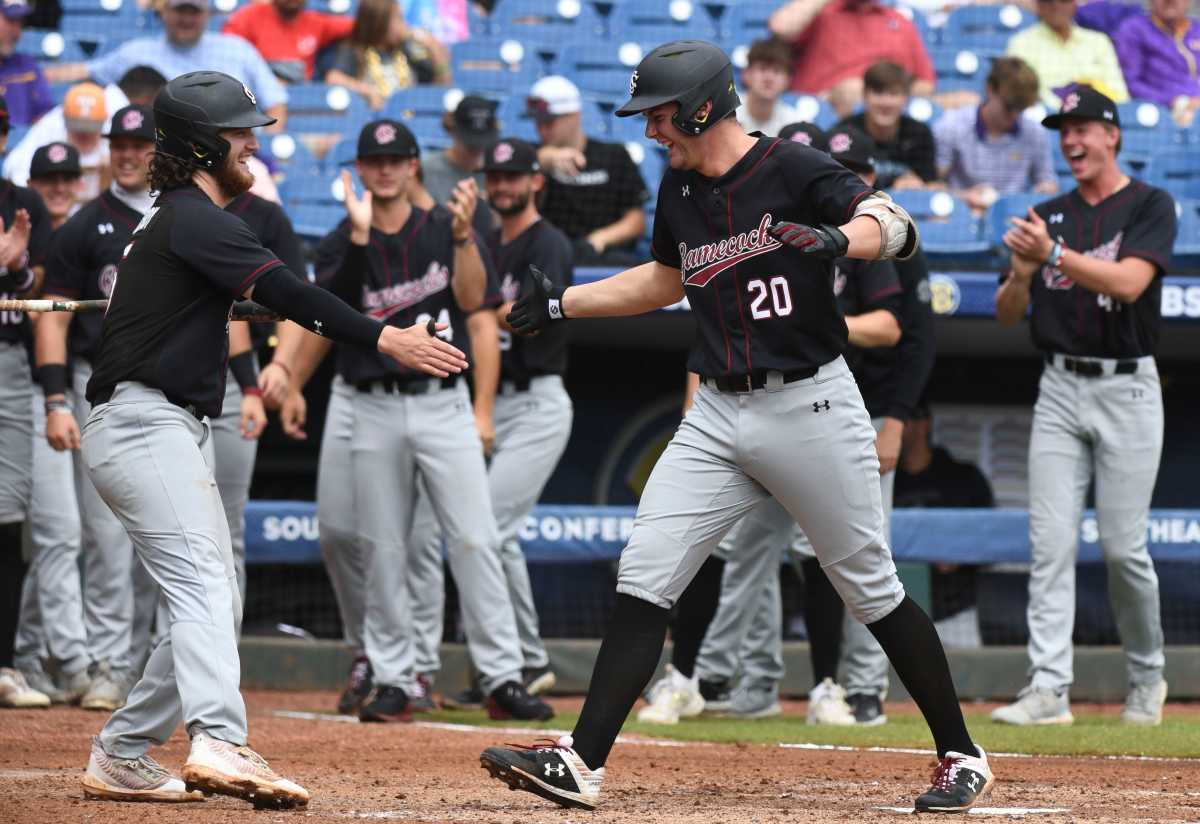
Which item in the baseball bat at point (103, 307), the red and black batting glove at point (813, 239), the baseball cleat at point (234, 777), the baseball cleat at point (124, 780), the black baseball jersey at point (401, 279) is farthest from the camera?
the black baseball jersey at point (401, 279)

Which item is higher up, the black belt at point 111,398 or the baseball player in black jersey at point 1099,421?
the black belt at point 111,398

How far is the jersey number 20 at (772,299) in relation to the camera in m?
4.04

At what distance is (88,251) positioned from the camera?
6.38 metres

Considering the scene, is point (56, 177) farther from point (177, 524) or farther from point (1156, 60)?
point (1156, 60)

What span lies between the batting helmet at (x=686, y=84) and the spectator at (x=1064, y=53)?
23.6 ft

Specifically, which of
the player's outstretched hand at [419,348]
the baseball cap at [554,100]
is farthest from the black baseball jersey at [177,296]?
the baseball cap at [554,100]

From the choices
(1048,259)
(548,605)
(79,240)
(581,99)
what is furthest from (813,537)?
(581,99)

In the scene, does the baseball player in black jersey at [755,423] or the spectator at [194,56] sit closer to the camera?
the baseball player in black jersey at [755,423]

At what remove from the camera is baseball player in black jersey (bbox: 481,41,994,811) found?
13.2 feet

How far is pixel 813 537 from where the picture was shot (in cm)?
413

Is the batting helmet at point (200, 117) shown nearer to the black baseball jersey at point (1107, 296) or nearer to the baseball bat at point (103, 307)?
the baseball bat at point (103, 307)

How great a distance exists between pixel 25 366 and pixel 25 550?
1306mm

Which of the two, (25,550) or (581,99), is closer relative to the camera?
(25,550)

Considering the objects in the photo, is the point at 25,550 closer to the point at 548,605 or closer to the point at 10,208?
the point at 10,208
